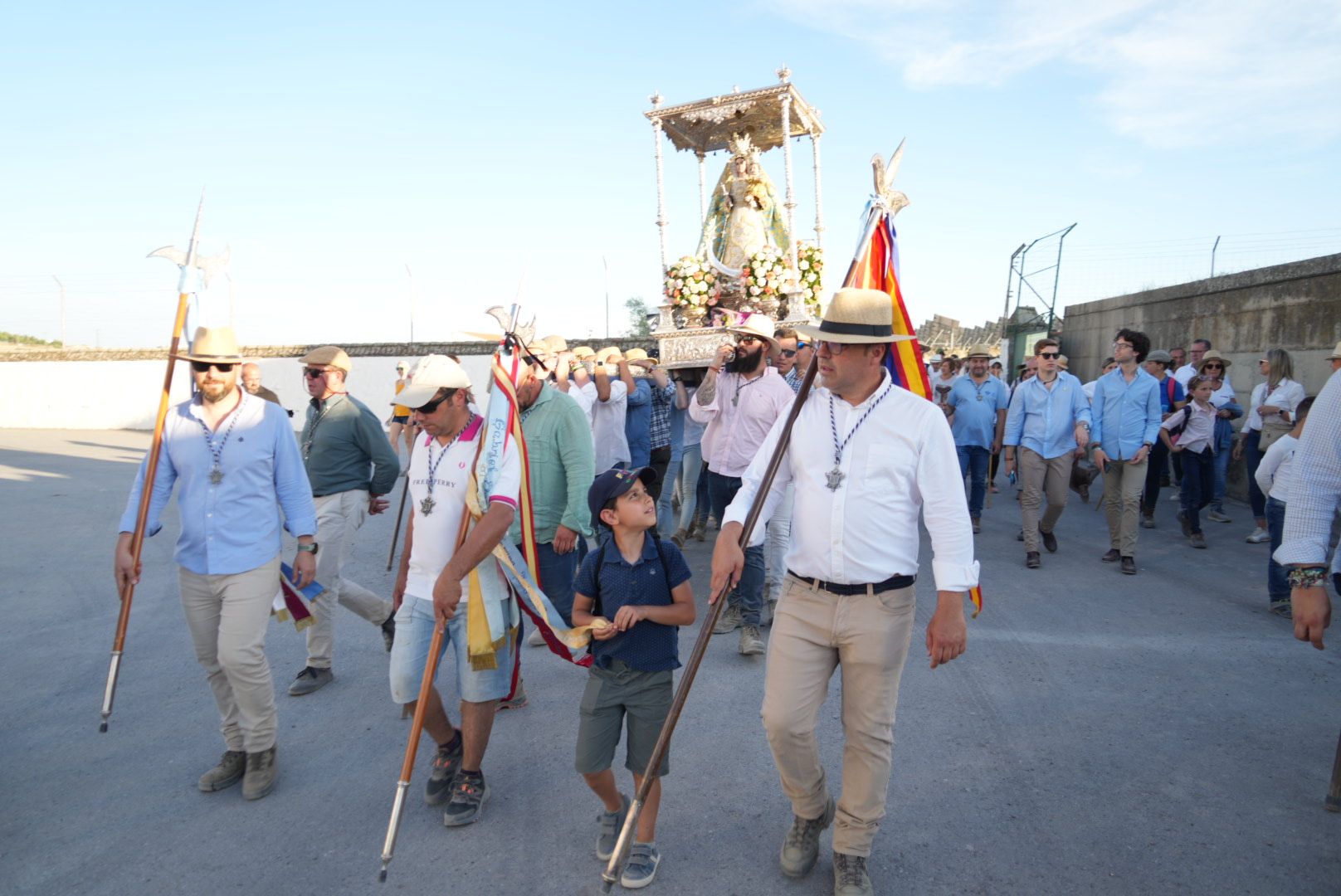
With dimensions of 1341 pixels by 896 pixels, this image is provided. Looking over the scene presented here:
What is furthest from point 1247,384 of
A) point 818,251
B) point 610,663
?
point 610,663

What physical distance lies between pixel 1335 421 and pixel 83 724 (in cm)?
602

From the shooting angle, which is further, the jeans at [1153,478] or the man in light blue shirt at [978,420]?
the jeans at [1153,478]

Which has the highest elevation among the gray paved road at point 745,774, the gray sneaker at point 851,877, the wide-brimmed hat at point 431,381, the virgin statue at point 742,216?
the virgin statue at point 742,216

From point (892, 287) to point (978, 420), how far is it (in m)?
5.90

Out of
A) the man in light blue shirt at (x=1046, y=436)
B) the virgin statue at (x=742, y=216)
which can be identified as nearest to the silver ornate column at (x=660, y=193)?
the virgin statue at (x=742, y=216)

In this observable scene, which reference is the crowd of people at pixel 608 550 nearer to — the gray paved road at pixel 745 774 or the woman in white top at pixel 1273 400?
the gray paved road at pixel 745 774

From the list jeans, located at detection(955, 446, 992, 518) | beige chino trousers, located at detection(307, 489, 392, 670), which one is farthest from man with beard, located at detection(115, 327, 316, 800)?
jeans, located at detection(955, 446, 992, 518)

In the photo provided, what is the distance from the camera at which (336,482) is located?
5.27 m

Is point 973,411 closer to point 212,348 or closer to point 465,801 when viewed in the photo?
point 465,801

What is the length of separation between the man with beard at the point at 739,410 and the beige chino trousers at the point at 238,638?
2862 mm

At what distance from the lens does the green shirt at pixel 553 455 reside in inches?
179

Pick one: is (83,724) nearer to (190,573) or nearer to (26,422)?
(190,573)

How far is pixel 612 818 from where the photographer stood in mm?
3201

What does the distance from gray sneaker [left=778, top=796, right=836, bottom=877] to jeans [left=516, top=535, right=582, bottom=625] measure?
186 cm
